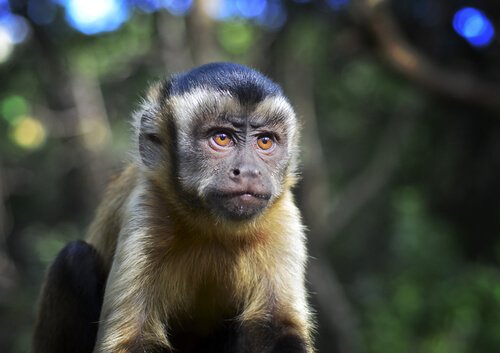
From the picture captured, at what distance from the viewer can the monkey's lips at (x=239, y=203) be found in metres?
4.84

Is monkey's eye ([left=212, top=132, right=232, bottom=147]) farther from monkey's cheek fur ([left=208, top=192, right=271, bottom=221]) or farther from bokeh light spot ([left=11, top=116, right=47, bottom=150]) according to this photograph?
bokeh light spot ([left=11, top=116, right=47, bottom=150])

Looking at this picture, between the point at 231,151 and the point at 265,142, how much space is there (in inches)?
13.5

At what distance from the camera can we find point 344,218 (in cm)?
1508

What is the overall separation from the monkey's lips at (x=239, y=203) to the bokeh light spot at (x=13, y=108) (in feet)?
34.2

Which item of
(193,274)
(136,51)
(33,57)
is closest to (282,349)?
(193,274)

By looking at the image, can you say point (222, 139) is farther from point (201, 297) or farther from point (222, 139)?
point (201, 297)

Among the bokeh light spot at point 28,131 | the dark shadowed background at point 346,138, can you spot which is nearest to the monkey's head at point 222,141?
the dark shadowed background at point 346,138

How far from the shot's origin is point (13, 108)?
1427 centimetres

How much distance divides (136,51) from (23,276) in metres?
6.61

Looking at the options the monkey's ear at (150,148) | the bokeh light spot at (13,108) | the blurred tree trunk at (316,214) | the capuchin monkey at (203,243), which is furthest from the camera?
the bokeh light spot at (13,108)

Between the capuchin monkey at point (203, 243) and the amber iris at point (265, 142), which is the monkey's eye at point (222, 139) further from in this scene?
the amber iris at point (265, 142)

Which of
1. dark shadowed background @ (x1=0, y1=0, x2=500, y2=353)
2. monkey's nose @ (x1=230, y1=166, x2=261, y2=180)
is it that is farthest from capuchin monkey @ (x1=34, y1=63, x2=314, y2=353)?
dark shadowed background @ (x1=0, y1=0, x2=500, y2=353)

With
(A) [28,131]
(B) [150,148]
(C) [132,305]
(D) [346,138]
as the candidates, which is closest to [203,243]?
(C) [132,305]

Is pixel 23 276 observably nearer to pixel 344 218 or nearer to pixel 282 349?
pixel 344 218
